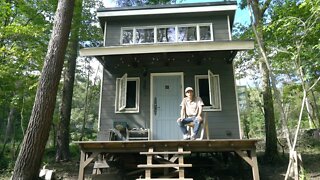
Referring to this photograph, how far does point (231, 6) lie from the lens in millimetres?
7977

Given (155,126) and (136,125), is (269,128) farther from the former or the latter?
(136,125)

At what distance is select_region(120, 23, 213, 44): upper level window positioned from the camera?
26.8ft

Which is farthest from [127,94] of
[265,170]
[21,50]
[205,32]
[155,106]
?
[265,170]

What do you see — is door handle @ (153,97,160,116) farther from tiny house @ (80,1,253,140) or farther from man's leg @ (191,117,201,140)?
man's leg @ (191,117,201,140)

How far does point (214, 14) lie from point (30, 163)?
22.4ft

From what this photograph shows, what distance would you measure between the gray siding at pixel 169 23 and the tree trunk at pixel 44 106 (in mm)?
1884

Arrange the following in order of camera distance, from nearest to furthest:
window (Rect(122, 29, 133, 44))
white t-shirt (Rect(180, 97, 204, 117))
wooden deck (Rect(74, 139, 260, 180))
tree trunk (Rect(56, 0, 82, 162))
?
wooden deck (Rect(74, 139, 260, 180)) < white t-shirt (Rect(180, 97, 204, 117)) < window (Rect(122, 29, 133, 44)) < tree trunk (Rect(56, 0, 82, 162))

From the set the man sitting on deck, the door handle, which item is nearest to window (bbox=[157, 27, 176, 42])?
the door handle

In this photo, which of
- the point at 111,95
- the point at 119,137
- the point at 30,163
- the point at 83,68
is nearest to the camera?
the point at 30,163

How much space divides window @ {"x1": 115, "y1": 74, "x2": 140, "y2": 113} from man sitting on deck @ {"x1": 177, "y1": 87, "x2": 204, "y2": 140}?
1952 mm

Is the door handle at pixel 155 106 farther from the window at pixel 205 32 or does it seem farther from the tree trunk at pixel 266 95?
the tree trunk at pixel 266 95

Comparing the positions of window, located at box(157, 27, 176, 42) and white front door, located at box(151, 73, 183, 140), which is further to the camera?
window, located at box(157, 27, 176, 42)

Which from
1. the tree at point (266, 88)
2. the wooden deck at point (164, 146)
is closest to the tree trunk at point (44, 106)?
the wooden deck at point (164, 146)

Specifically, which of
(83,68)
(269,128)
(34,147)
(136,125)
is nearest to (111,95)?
(136,125)
